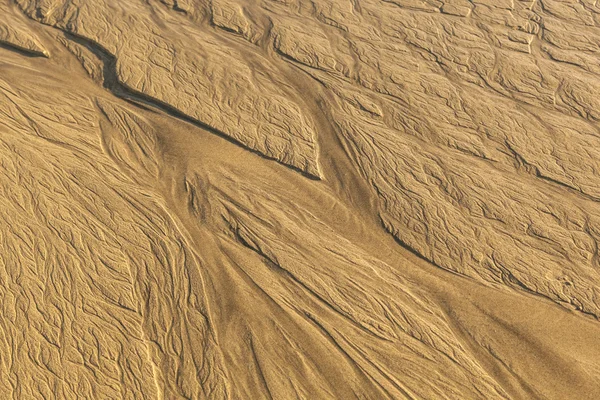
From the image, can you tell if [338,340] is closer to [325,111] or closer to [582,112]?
[325,111]

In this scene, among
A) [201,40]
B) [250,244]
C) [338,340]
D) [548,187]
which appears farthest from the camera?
[201,40]

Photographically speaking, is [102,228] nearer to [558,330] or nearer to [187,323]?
[187,323]

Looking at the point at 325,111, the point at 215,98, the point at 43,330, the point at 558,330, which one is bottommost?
the point at 43,330

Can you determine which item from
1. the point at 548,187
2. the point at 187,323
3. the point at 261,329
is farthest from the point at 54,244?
the point at 548,187

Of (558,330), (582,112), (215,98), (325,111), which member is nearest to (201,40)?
(215,98)

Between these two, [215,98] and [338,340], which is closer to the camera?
[338,340]

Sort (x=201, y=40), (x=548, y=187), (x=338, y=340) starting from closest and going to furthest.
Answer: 1. (x=338, y=340)
2. (x=548, y=187)
3. (x=201, y=40)

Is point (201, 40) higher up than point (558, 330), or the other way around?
point (201, 40)
